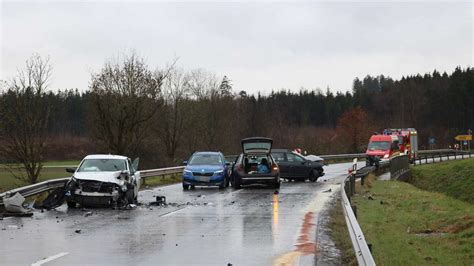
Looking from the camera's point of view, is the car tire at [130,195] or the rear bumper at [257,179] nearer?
the car tire at [130,195]

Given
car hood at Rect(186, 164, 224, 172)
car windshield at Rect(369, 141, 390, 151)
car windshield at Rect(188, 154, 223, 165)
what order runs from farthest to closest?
1. car windshield at Rect(369, 141, 390, 151)
2. car windshield at Rect(188, 154, 223, 165)
3. car hood at Rect(186, 164, 224, 172)

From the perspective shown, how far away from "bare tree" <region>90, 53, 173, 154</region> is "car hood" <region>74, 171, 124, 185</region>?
16.4 metres

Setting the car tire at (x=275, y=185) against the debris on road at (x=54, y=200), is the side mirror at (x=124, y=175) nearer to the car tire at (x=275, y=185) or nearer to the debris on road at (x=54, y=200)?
the debris on road at (x=54, y=200)

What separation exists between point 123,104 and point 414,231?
76.6 feet

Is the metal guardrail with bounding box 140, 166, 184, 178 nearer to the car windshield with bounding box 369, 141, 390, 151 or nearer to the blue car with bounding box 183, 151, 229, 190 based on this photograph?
the blue car with bounding box 183, 151, 229, 190

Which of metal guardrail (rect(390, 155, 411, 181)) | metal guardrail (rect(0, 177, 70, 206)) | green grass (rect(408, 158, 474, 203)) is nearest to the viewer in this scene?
metal guardrail (rect(0, 177, 70, 206))

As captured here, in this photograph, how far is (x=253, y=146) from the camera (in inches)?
1102

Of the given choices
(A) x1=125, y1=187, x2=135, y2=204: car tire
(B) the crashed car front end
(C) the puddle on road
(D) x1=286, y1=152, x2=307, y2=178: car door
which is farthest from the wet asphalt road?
(D) x1=286, y1=152, x2=307, y2=178: car door

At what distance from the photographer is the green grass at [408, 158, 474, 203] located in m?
40.2

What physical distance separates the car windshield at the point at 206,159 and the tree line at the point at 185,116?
6.96m

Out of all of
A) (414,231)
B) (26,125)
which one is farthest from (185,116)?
(414,231)

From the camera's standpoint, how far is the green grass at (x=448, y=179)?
40.2 meters

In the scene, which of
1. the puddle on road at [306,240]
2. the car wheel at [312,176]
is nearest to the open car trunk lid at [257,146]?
the car wheel at [312,176]

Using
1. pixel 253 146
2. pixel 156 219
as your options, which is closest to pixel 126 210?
pixel 156 219
